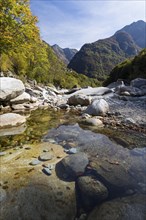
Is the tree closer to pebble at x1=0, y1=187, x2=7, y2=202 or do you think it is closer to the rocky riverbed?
the rocky riverbed

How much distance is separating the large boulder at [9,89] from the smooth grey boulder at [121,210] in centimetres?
1102

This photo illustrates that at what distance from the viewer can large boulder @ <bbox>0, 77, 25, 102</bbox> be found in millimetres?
13508

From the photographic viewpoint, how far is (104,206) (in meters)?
4.02

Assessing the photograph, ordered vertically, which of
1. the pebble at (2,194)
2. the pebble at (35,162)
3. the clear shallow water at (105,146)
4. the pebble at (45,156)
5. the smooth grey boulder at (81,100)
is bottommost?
the smooth grey boulder at (81,100)

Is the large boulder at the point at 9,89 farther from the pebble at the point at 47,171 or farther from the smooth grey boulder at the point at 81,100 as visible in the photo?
the pebble at the point at 47,171

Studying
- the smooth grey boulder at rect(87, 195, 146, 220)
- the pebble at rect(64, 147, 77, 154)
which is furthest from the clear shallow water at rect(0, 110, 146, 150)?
the smooth grey boulder at rect(87, 195, 146, 220)

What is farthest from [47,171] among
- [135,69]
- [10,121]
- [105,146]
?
[135,69]

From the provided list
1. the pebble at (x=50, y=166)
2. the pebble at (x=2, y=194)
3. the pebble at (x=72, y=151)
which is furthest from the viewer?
the pebble at (x=72, y=151)

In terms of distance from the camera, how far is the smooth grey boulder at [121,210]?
12.2 ft

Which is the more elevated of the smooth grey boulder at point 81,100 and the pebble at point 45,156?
the pebble at point 45,156

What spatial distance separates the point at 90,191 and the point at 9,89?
1086 centimetres

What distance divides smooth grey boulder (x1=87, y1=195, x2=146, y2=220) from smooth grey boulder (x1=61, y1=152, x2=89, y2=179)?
119 centimetres

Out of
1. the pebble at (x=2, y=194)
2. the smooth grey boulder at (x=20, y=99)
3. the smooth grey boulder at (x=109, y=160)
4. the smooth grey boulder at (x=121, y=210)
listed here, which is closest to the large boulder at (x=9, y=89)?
the smooth grey boulder at (x=20, y=99)

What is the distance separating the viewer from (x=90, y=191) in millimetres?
4438
